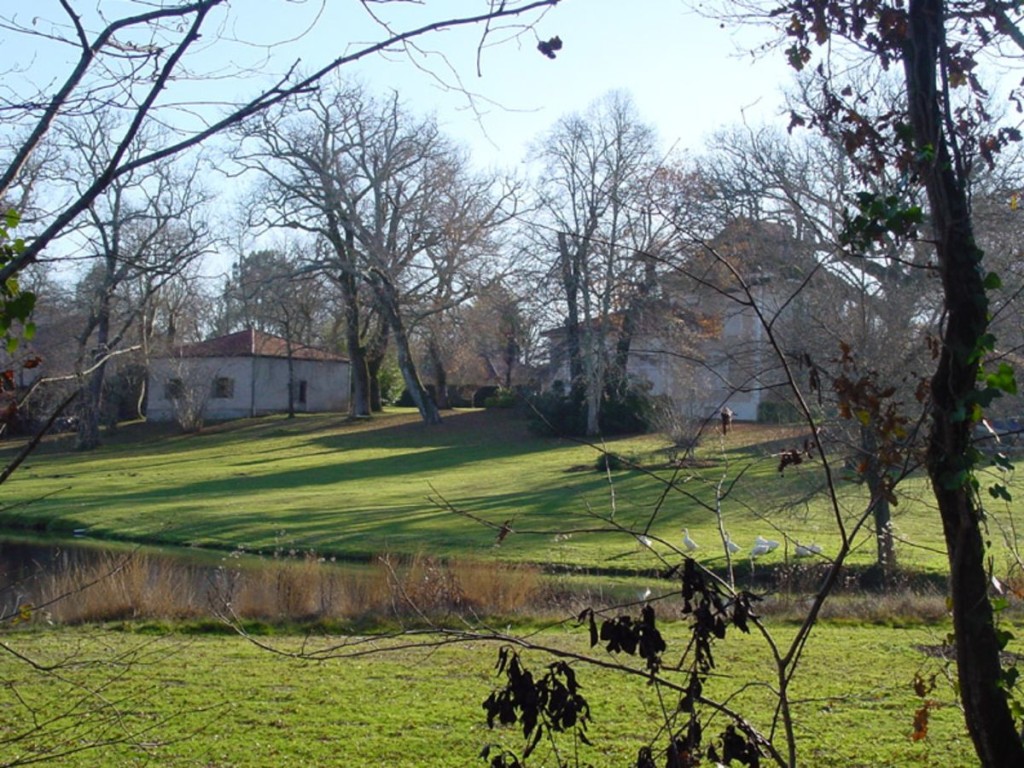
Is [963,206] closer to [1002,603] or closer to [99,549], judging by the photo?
[1002,603]

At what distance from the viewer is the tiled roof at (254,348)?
66000 mm

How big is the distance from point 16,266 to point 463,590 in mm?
12041

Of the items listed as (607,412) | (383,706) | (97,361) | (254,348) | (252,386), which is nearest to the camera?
(97,361)

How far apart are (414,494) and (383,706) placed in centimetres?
2606

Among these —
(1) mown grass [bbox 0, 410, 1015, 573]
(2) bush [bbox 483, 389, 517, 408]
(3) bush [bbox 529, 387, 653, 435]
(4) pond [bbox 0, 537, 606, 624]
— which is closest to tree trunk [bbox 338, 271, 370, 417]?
(1) mown grass [bbox 0, 410, 1015, 573]

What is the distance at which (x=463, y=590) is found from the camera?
1458cm

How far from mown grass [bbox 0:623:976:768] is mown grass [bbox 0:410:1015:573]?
3.83 feet

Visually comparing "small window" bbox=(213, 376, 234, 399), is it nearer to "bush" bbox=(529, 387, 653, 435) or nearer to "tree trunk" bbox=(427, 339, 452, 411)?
"tree trunk" bbox=(427, 339, 452, 411)

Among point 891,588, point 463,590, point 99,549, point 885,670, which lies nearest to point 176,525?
point 99,549

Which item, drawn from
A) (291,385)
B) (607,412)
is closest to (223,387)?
(291,385)

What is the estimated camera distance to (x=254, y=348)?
221ft

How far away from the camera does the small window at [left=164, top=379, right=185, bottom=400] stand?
5806cm

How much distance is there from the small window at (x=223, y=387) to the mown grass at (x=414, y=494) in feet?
14.7

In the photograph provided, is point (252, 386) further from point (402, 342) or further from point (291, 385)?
point (402, 342)
